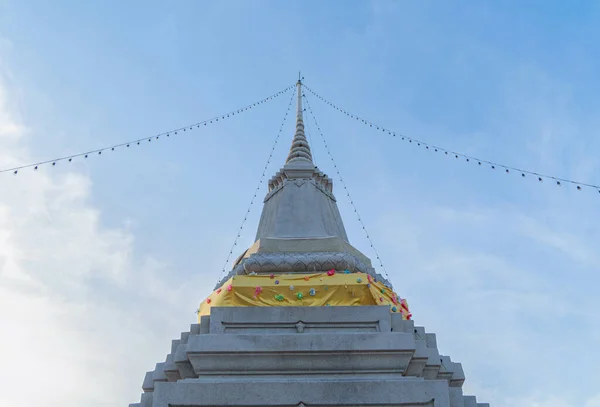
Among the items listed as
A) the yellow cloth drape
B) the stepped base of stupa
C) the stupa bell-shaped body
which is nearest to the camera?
the stepped base of stupa

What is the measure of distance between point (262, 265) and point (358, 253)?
3.24m

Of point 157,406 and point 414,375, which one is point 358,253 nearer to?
point 414,375

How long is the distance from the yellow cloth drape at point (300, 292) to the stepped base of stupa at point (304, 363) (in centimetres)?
60

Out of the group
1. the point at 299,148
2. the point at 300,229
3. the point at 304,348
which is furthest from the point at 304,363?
the point at 299,148

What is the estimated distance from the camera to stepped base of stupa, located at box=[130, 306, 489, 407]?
43.0 ft

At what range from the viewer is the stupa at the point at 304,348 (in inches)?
517

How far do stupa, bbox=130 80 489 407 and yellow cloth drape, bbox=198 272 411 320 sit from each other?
2cm

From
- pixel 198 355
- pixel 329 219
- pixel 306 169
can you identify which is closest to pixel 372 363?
pixel 198 355

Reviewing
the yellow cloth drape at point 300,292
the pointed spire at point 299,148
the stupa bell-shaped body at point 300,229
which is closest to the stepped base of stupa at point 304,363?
the yellow cloth drape at point 300,292

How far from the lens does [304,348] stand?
45.7 ft

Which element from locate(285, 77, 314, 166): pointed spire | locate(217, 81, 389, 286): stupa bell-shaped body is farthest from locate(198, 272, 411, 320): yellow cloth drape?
locate(285, 77, 314, 166): pointed spire

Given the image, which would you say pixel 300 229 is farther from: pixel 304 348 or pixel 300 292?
pixel 304 348

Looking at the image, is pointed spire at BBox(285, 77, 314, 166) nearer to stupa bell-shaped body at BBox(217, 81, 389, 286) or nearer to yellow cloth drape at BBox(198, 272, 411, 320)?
stupa bell-shaped body at BBox(217, 81, 389, 286)

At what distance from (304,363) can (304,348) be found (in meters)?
0.32
